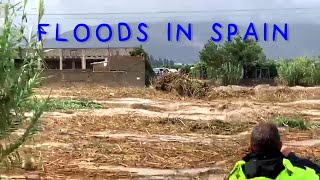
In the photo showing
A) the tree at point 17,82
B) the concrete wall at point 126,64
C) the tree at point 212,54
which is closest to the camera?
the tree at point 17,82

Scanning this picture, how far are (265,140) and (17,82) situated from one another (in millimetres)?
1883

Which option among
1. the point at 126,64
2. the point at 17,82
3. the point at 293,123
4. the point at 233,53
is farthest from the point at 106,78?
the point at 17,82

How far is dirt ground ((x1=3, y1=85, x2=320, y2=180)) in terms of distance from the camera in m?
8.84

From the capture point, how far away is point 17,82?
4.21 meters

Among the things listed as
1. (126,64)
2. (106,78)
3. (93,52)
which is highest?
(93,52)

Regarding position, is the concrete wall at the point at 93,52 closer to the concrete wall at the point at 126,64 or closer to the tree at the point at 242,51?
the tree at the point at 242,51

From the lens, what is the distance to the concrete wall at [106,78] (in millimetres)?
35125

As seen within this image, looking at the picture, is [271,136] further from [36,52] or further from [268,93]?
[268,93]

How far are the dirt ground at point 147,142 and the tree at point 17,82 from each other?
0.27m

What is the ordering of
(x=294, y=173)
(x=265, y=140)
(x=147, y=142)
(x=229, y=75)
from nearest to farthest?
(x=294, y=173), (x=265, y=140), (x=147, y=142), (x=229, y=75)

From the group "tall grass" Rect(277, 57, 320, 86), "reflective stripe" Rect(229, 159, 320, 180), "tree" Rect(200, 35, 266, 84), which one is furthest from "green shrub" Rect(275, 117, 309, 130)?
"tree" Rect(200, 35, 266, 84)

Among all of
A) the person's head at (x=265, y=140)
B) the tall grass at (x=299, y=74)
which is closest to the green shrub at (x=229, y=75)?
the tall grass at (x=299, y=74)

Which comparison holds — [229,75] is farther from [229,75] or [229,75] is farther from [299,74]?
[299,74]

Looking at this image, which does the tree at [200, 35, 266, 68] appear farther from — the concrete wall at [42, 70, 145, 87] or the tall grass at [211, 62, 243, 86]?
the concrete wall at [42, 70, 145, 87]
